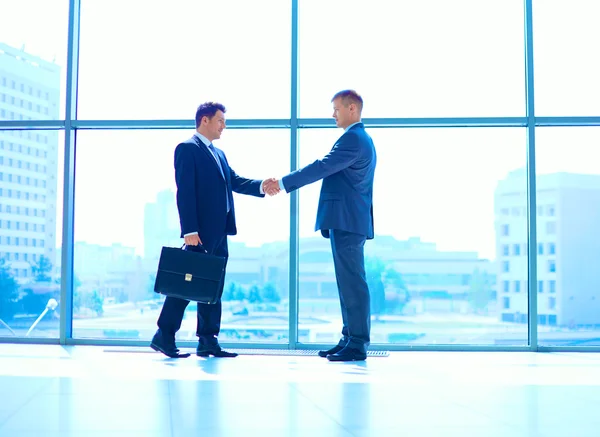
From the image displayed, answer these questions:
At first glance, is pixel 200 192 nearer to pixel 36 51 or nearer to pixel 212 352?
pixel 212 352

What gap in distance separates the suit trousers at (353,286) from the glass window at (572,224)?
1185 mm

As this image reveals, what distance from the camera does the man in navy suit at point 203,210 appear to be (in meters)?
3.67

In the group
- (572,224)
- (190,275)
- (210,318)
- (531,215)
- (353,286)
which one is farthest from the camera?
(572,224)

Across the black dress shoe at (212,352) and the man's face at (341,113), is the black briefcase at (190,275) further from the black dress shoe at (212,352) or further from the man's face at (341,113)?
the man's face at (341,113)

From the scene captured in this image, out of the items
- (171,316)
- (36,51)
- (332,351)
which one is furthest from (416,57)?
(36,51)

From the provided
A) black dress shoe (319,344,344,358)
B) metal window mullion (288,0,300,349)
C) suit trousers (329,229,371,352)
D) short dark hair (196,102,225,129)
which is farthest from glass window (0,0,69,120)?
black dress shoe (319,344,344,358)

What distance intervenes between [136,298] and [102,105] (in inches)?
46.3

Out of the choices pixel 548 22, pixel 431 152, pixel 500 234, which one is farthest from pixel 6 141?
pixel 548 22

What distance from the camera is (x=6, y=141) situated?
443 cm

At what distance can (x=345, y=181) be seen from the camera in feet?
12.3

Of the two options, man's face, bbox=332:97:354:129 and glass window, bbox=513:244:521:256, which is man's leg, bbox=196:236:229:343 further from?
glass window, bbox=513:244:521:256

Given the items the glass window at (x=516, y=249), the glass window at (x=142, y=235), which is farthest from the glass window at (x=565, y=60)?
the glass window at (x=142, y=235)

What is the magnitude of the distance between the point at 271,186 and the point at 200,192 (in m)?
0.38

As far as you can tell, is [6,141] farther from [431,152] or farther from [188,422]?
[188,422]
